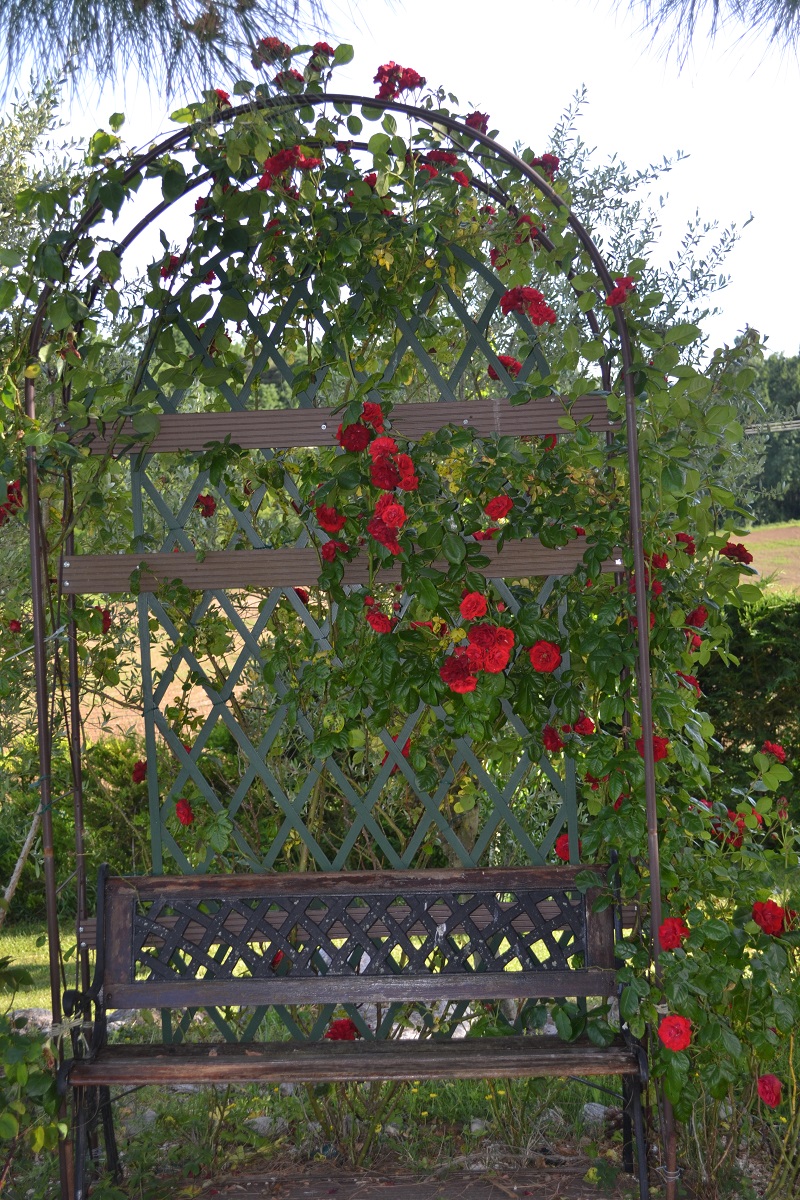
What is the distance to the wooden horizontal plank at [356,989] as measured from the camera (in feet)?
7.55

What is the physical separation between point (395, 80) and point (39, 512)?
4.18 ft

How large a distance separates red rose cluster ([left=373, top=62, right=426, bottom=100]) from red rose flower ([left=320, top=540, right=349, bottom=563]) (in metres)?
1.01

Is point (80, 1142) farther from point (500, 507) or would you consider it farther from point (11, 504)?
point (500, 507)

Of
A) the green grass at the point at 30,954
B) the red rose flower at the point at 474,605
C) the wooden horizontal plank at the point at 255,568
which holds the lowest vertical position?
the green grass at the point at 30,954

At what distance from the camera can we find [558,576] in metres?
2.49

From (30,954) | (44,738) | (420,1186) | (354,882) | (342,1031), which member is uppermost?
(44,738)

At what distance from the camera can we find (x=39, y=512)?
2344mm

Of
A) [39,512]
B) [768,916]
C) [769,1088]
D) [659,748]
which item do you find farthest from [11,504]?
[769,1088]

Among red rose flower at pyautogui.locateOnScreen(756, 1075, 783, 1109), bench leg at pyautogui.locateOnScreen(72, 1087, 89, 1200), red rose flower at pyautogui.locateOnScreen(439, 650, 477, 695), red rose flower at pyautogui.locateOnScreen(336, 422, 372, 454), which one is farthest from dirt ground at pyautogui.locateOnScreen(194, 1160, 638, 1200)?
red rose flower at pyautogui.locateOnScreen(336, 422, 372, 454)

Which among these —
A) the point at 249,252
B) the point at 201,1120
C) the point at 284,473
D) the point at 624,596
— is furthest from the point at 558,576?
the point at 201,1120

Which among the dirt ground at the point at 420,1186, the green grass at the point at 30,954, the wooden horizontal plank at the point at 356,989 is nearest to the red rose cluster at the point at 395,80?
the wooden horizontal plank at the point at 356,989

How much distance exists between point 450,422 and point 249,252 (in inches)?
24.6

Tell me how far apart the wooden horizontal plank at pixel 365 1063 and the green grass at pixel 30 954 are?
1.79 m

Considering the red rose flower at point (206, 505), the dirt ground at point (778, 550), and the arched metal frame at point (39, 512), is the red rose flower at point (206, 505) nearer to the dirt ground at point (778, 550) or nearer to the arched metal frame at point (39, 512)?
the arched metal frame at point (39, 512)
